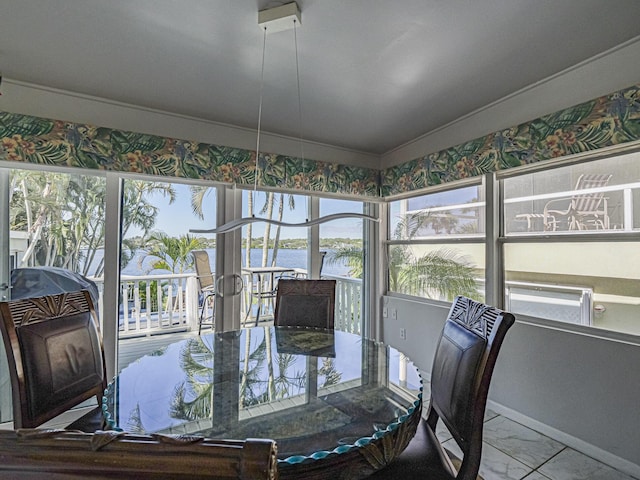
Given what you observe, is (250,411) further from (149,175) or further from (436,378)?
(149,175)

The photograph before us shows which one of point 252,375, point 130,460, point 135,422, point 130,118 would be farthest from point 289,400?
point 130,118

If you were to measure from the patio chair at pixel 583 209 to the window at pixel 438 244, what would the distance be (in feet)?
1.90

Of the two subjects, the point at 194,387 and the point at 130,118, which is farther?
the point at 130,118

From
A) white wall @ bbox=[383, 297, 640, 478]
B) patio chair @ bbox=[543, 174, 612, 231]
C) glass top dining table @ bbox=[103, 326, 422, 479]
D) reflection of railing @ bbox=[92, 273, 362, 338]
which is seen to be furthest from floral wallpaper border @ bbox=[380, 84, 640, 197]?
reflection of railing @ bbox=[92, 273, 362, 338]

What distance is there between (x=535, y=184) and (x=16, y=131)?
3.82 meters

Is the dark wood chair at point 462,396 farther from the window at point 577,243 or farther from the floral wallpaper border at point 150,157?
the floral wallpaper border at point 150,157

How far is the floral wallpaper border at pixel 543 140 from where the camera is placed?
196 cm

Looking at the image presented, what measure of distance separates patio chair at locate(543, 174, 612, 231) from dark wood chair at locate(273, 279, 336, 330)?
174 centimetres

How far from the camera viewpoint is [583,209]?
2.27 meters

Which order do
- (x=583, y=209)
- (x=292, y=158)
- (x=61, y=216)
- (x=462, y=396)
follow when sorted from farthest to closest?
(x=292, y=158), (x=61, y=216), (x=583, y=209), (x=462, y=396)

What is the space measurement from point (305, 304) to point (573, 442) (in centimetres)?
204

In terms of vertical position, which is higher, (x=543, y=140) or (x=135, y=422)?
(x=543, y=140)

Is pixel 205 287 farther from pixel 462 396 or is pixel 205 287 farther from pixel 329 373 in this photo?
pixel 462 396

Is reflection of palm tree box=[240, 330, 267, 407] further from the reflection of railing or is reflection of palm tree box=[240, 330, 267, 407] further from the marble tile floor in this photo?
the marble tile floor
